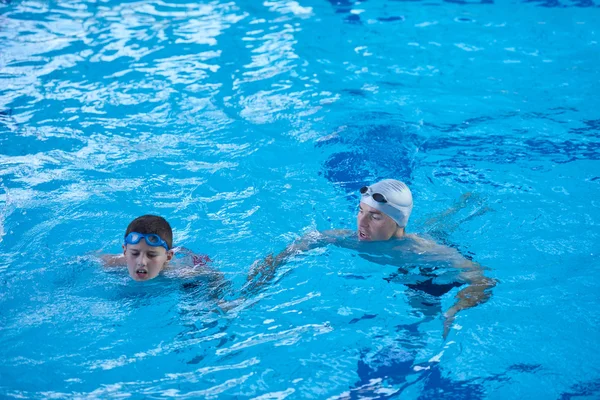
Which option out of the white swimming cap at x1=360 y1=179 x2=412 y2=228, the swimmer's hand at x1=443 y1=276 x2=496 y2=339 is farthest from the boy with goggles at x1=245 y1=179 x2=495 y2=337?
the swimmer's hand at x1=443 y1=276 x2=496 y2=339

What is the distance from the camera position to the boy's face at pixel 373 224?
5.82 m

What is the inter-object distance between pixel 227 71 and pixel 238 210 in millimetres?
4479

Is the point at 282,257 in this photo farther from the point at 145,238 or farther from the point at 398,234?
the point at 145,238

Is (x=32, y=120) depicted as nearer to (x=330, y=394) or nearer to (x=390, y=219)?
(x=390, y=219)

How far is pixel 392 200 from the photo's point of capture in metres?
5.83

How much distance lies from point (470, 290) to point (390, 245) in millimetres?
901

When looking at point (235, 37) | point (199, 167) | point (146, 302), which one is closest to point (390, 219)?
point (146, 302)

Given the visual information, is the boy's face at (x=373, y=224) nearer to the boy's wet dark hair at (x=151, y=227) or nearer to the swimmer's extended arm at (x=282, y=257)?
the swimmer's extended arm at (x=282, y=257)

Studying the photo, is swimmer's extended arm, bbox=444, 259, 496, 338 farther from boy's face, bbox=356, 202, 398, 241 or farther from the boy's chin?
the boy's chin

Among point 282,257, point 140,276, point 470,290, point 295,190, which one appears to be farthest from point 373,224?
point 140,276

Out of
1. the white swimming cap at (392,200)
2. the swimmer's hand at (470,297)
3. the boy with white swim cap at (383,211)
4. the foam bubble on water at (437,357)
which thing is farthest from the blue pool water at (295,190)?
the white swimming cap at (392,200)

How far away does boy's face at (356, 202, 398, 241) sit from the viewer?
19.1 ft

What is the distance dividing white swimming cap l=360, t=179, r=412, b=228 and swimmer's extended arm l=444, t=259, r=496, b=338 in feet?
2.11

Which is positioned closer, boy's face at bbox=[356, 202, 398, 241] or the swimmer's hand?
the swimmer's hand
